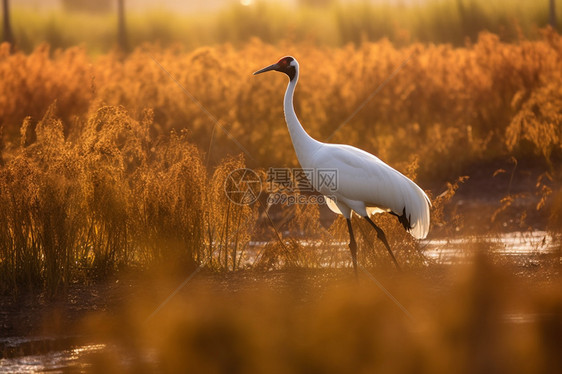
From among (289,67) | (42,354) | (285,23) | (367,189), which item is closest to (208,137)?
(289,67)

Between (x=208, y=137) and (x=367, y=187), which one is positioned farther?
(x=208, y=137)

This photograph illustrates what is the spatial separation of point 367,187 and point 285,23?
86.1 feet

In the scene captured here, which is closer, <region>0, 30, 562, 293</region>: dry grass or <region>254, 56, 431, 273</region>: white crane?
<region>0, 30, 562, 293</region>: dry grass

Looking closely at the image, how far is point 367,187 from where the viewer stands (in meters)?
7.64

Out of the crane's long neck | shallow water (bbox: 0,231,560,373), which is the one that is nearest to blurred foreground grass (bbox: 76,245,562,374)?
shallow water (bbox: 0,231,560,373)


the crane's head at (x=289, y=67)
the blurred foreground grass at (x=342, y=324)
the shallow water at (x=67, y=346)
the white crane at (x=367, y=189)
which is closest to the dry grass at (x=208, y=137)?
the white crane at (x=367, y=189)

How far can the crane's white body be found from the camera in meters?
7.61

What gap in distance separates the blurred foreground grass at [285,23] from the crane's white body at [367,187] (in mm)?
14032

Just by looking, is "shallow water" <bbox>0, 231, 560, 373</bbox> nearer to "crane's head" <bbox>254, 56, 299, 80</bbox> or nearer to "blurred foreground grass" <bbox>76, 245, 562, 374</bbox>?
"blurred foreground grass" <bbox>76, 245, 562, 374</bbox>

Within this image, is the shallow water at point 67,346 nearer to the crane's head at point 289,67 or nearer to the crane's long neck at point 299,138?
the crane's long neck at point 299,138

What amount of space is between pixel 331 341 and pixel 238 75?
827cm

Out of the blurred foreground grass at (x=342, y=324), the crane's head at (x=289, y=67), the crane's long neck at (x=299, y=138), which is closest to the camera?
the blurred foreground grass at (x=342, y=324)

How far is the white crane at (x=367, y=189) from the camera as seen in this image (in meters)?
7.61

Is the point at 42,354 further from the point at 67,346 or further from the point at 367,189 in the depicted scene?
the point at 367,189
